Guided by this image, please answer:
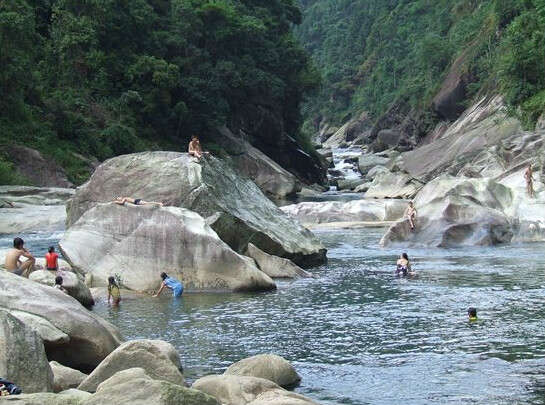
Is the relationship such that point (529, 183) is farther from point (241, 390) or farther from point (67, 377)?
point (67, 377)

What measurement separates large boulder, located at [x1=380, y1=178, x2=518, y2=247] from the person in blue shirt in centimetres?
1262

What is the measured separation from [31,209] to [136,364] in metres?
26.9

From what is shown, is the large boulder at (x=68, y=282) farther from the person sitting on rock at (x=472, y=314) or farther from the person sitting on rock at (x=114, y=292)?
the person sitting on rock at (x=472, y=314)

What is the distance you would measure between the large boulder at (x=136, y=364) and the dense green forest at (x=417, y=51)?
1751 inches

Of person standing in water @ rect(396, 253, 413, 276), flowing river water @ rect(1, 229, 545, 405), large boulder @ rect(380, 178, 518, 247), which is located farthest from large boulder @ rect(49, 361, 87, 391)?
large boulder @ rect(380, 178, 518, 247)

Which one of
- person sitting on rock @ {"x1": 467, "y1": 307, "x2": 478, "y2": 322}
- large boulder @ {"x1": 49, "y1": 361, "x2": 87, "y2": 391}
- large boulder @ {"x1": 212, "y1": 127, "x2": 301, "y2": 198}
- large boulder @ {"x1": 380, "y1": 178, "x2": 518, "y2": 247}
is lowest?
large boulder @ {"x1": 49, "y1": 361, "x2": 87, "y2": 391}

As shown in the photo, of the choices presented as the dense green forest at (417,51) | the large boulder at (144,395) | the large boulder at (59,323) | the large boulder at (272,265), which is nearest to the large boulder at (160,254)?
the large boulder at (272,265)

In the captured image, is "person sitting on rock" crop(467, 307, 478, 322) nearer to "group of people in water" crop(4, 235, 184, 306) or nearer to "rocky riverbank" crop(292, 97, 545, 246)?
"group of people in water" crop(4, 235, 184, 306)

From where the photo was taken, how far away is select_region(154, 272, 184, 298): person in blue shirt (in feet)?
70.5

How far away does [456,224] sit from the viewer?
32250mm

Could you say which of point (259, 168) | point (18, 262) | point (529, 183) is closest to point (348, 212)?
point (529, 183)

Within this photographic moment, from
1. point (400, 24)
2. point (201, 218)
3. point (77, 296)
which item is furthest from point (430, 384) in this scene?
point (400, 24)

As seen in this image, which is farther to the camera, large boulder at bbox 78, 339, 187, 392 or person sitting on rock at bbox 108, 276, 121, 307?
person sitting on rock at bbox 108, 276, 121, 307

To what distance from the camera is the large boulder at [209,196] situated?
2522cm
